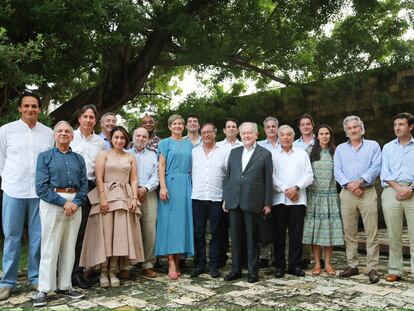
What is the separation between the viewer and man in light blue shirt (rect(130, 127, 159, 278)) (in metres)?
4.40

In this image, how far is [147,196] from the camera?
4438mm

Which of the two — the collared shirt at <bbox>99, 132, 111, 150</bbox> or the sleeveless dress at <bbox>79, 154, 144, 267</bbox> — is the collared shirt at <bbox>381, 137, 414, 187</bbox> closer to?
the sleeveless dress at <bbox>79, 154, 144, 267</bbox>

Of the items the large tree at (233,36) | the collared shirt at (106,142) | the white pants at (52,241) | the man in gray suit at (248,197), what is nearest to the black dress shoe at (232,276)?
the man in gray suit at (248,197)

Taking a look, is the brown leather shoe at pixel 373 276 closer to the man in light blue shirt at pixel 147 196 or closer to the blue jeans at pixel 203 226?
the blue jeans at pixel 203 226

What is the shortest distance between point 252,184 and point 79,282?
181cm

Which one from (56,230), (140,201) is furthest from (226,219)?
(56,230)

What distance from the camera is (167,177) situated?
174 inches

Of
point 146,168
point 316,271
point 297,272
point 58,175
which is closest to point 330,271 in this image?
point 316,271

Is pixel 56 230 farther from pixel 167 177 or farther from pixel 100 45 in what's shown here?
pixel 100 45

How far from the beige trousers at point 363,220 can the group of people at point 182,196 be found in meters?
0.01

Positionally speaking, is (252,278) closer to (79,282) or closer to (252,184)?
(252,184)

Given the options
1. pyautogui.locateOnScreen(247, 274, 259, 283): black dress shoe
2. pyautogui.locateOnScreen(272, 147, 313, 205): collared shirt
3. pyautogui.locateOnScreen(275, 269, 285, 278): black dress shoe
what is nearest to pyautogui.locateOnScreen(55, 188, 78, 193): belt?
pyautogui.locateOnScreen(247, 274, 259, 283): black dress shoe

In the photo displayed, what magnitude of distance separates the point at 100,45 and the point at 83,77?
2635 mm

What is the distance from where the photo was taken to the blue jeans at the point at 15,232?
11.9 feet
